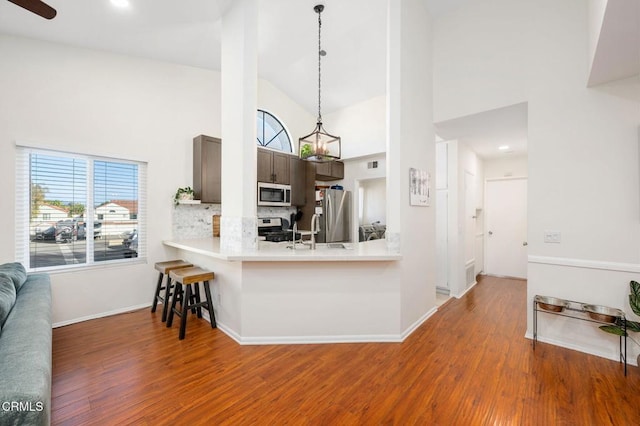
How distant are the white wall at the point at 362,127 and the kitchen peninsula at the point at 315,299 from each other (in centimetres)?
286

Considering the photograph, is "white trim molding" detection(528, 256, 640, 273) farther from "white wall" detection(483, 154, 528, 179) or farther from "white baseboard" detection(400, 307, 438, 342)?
"white wall" detection(483, 154, 528, 179)

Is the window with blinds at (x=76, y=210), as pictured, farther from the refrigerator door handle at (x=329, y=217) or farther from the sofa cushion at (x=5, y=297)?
the refrigerator door handle at (x=329, y=217)

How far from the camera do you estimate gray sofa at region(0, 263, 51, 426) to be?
107 centimetres

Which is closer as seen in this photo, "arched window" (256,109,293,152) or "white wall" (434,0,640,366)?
"white wall" (434,0,640,366)

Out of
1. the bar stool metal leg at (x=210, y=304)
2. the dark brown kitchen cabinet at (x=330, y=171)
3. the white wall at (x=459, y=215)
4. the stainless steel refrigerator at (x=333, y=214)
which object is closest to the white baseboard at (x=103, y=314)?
the bar stool metal leg at (x=210, y=304)

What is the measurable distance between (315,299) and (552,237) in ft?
7.92

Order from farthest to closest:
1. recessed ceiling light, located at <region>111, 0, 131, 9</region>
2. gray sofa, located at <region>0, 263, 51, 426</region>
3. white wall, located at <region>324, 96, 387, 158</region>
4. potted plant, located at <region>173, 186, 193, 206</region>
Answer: white wall, located at <region>324, 96, 387, 158</region>
potted plant, located at <region>173, 186, 193, 206</region>
recessed ceiling light, located at <region>111, 0, 131, 9</region>
gray sofa, located at <region>0, 263, 51, 426</region>

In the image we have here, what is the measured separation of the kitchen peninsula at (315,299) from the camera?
8.58 ft

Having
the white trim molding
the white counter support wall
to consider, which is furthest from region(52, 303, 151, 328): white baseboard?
the white trim molding

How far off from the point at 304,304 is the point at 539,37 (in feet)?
11.7

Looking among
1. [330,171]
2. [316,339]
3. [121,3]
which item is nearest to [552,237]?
[316,339]

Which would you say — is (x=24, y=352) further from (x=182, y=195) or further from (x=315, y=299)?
(x=182, y=195)

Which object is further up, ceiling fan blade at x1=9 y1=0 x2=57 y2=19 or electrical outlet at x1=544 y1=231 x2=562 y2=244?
Result: ceiling fan blade at x1=9 y1=0 x2=57 y2=19

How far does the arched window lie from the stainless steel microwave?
835mm
